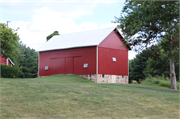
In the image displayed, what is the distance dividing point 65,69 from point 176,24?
18.4m

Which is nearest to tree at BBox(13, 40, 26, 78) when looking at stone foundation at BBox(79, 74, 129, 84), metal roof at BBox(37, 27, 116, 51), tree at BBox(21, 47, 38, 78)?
tree at BBox(21, 47, 38, 78)

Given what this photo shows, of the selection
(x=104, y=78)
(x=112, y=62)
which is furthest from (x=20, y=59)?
(x=104, y=78)

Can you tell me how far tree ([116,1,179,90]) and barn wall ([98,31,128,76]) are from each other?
7476mm

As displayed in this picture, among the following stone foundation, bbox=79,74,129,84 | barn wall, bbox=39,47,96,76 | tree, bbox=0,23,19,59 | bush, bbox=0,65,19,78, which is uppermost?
tree, bbox=0,23,19,59

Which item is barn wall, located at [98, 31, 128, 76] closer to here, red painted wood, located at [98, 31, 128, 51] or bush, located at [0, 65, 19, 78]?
red painted wood, located at [98, 31, 128, 51]

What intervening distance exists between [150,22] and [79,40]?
1576 centimetres

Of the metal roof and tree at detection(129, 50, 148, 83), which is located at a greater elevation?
the metal roof

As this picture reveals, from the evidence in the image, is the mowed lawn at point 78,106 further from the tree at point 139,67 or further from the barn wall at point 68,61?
the tree at point 139,67

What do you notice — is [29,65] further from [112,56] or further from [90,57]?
[112,56]

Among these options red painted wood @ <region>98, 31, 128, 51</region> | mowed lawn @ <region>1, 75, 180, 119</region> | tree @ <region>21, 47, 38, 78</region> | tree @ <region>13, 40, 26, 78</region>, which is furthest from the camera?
tree @ <region>21, 47, 38, 78</region>

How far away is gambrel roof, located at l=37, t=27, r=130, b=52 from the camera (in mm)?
31264

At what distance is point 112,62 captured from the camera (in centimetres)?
3203

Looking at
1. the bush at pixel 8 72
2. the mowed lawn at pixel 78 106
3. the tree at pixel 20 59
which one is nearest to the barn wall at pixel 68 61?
the bush at pixel 8 72

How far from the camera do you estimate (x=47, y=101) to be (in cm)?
1084
